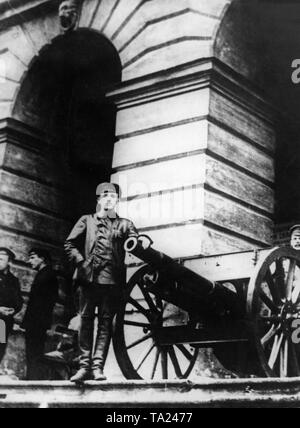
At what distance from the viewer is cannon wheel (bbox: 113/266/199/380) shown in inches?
277

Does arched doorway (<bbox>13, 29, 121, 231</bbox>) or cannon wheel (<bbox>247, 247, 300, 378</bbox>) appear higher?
arched doorway (<bbox>13, 29, 121, 231</bbox>)

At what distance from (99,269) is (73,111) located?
496 centimetres

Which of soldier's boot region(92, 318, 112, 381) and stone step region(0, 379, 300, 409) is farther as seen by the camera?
soldier's boot region(92, 318, 112, 381)

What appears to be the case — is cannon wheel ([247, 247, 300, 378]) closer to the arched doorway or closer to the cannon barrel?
the cannon barrel

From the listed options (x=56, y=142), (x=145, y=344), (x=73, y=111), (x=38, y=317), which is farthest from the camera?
(x=73, y=111)

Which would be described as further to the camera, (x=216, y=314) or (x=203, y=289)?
(x=216, y=314)

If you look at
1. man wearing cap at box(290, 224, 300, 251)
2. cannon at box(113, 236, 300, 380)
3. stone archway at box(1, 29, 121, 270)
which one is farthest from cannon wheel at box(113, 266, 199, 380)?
stone archway at box(1, 29, 121, 270)

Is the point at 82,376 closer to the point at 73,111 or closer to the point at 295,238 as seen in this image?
the point at 295,238

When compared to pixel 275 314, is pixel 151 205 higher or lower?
higher

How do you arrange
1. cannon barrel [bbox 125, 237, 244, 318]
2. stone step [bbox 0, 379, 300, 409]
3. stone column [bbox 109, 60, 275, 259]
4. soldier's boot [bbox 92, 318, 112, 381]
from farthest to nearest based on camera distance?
1. stone column [bbox 109, 60, 275, 259]
2. cannon barrel [bbox 125, 237, 244, 318]
3. soldier's boot [bbox 92, 318, 112, 381]
4. stone step [bbox 0, 379, 300, 409]

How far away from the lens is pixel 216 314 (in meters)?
6.78

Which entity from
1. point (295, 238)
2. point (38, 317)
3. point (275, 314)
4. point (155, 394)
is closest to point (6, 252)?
point (38, 317)

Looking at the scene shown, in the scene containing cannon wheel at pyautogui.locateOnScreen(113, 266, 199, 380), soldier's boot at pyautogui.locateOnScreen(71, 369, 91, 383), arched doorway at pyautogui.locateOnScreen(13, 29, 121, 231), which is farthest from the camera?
arched doorway at pyautogui.locateOnScreen(13, 29, 121, 231)

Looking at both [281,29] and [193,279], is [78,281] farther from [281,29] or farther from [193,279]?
[281,29]
